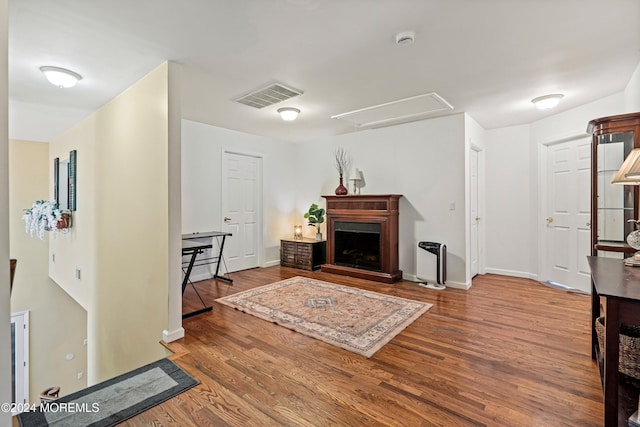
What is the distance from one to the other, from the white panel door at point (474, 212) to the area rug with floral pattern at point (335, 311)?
69.9 inches

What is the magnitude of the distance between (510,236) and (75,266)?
6.95 m

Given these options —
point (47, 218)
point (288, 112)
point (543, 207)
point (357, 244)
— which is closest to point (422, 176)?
point (357, 244)

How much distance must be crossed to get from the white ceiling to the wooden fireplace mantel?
5.28 feet

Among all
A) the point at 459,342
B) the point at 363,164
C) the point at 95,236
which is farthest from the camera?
the point at 363,164

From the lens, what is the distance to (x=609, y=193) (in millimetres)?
2732

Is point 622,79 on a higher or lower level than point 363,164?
higher

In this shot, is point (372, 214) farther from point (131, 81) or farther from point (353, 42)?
point (131, 81)

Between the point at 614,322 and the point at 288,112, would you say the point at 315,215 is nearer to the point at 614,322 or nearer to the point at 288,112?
the point at 288,112

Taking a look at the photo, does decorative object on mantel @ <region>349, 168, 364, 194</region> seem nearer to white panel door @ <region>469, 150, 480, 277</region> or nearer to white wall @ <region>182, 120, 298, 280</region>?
white wall @ <region>182, 120, 298, 280</region>

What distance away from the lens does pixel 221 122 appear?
4.80m

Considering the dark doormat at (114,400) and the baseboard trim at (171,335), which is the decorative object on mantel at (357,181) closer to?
the baseboard trim at (171,335)

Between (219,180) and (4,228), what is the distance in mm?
4125

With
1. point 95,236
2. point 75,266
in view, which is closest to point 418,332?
point 95,236

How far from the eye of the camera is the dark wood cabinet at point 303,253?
18.2 ft
